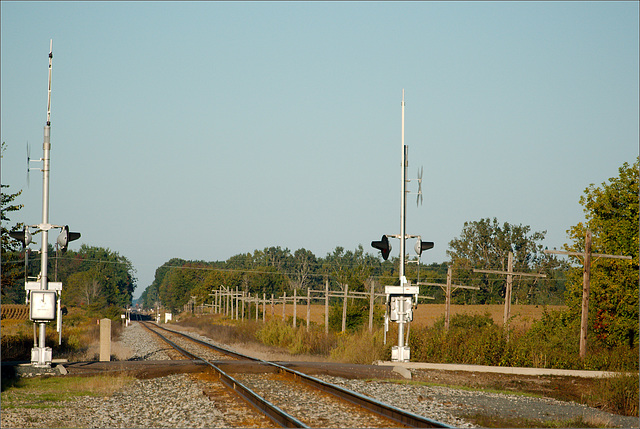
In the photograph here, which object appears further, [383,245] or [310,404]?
[383,245]

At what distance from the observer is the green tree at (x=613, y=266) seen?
33.4 metres

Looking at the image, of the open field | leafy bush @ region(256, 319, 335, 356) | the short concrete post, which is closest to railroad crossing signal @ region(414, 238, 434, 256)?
the short concrete post

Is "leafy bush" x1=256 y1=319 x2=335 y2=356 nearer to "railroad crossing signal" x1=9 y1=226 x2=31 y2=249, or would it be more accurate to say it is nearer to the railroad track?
the railroad track

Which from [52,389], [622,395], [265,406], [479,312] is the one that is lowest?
[479,312]

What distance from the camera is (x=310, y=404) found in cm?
1416

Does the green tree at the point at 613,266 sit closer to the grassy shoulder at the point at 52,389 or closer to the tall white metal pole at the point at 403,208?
the tall white metal pole at the point at 403,208

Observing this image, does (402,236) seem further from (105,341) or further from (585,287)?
(105,341)

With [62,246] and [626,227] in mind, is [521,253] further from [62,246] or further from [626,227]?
[62,246]

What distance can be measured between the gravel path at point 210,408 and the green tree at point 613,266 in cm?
1900

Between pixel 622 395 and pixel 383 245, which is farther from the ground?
pixel 383 245

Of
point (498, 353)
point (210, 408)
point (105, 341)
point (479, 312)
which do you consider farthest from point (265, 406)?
point (479, 312)

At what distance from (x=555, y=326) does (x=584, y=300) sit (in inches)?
462

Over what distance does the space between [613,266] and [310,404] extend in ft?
82.5

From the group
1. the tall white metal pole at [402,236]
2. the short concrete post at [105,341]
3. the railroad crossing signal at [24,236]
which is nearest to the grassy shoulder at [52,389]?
the railroad crossing signal at [24,236]
